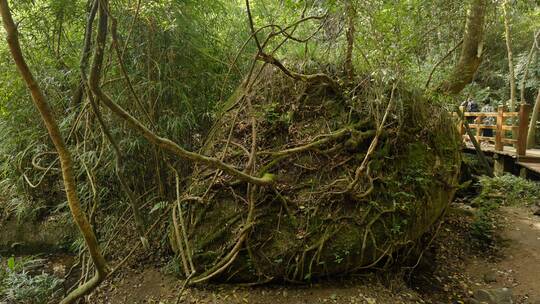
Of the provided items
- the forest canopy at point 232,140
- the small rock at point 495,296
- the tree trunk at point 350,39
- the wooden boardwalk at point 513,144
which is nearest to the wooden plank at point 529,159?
the wooden boardwalk at point 513,144

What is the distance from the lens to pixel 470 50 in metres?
5.41

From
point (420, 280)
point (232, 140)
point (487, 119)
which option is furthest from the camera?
point (487, 119)

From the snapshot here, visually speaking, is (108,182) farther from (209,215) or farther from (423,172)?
(423,172)

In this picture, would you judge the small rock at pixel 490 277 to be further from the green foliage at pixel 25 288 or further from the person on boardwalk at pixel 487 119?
the person on boardwalk at pixel 487 119

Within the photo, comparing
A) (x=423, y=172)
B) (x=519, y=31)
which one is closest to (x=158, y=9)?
(x=423, y=172)

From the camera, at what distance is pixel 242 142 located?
13.0 feet

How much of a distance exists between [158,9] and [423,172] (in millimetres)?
3425

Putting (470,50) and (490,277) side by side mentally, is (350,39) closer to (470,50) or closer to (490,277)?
(470,50)

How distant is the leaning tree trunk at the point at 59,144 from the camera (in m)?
1.57

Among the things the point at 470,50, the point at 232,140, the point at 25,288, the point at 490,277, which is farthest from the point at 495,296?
the point at 25,288

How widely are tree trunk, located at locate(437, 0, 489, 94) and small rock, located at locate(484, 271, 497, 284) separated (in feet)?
8.54

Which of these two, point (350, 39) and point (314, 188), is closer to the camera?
point (314, 188)

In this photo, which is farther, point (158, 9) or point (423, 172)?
point (423, 172)

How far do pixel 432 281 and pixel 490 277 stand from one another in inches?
28.1
